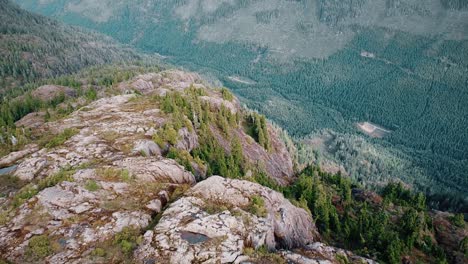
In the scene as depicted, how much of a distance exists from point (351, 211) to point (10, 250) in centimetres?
9834

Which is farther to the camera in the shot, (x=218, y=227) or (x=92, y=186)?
(x=92, y=186)

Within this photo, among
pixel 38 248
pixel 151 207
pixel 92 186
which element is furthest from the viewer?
pixel 92 186

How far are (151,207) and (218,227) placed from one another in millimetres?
10374

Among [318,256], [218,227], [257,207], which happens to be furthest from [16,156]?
[318,256]

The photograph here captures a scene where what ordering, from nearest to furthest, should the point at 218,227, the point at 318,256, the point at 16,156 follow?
the point at 218,227 < the point at 318,256 < the point at 16,156

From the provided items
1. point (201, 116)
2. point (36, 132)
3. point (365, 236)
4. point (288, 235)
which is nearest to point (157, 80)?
point (201, 116)

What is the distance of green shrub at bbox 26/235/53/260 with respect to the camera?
112 ft

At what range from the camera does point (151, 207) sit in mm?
42719

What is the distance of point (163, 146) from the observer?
217 feet

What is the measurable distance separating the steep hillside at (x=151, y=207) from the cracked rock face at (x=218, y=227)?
143 millimetres

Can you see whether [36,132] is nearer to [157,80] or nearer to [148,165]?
[148,165]

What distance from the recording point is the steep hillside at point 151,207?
35750mm

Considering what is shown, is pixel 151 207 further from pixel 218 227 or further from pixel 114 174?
pixel 218 227

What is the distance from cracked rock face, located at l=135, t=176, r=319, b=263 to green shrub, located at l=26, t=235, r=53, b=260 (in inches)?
385
